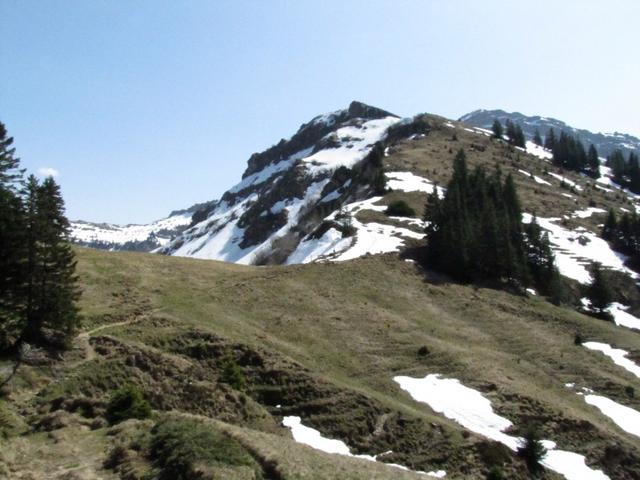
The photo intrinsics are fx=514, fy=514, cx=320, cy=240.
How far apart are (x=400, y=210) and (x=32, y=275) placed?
65.1m

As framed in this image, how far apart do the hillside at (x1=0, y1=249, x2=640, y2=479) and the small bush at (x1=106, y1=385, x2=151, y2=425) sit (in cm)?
79

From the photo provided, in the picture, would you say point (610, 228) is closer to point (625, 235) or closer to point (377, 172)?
point (625, 235)

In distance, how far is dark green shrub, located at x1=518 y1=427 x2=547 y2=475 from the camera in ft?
106

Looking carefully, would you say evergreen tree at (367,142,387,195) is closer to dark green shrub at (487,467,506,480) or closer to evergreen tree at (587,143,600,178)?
dark green shrub at (487,467,506,480)

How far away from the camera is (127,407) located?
84.9ft

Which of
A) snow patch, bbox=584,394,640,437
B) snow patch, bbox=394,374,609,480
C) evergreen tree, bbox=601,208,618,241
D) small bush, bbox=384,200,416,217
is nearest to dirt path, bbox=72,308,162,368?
snow patch, bbox=394,374,609,480

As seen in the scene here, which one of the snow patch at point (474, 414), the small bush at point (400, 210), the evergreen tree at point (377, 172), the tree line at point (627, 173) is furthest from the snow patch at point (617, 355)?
the tree line at point (627, 173)

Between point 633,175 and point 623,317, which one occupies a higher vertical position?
point 633,175

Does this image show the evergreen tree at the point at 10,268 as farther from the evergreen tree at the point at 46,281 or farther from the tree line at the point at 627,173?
the tree line at the point at 627,173

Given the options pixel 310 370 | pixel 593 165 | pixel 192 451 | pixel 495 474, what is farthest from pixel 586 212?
pixel 192 451

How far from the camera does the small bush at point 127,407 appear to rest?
82.8 feet

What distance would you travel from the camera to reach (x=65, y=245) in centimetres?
3369

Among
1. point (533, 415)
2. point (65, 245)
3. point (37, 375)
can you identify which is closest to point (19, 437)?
point (37, 375)

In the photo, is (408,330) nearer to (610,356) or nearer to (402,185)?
(610,356)
